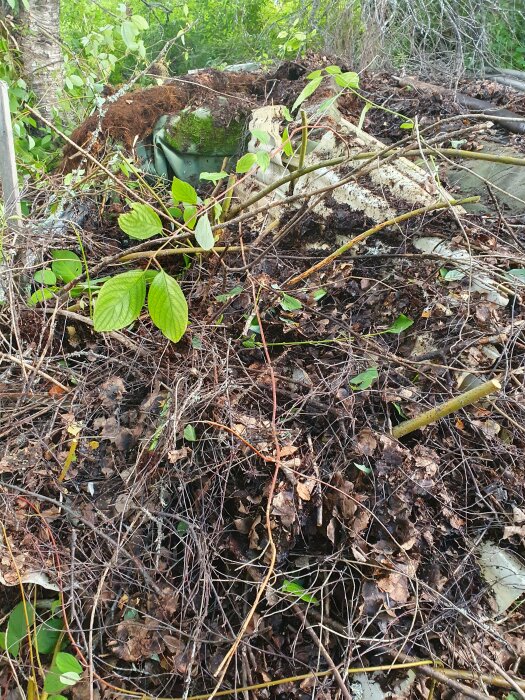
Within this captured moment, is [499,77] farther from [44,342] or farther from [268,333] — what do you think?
[44,342]

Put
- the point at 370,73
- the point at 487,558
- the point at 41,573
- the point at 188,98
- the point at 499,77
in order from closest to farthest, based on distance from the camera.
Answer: the point at 41,573, the point at 487,558, the point at 188,98, the point at 370,73, the point at 499,77

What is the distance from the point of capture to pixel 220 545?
1.69 metres

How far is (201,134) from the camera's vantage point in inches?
152

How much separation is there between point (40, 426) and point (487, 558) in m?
1.81

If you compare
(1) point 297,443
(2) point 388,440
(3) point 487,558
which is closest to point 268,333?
(1) point 297,443

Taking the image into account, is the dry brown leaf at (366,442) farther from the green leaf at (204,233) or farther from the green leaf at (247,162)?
the green leaf at (247,162)

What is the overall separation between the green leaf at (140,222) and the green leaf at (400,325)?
4.36 ft

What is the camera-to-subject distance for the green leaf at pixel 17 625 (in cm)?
155

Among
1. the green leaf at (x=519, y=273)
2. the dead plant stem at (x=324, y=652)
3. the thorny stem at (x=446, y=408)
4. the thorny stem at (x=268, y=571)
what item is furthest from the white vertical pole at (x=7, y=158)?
the green leaf at (x=519, y=273)

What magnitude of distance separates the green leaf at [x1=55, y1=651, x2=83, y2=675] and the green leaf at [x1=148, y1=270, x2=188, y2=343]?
1045 millimetres

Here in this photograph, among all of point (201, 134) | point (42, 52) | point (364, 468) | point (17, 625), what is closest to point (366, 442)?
point (364, 468)

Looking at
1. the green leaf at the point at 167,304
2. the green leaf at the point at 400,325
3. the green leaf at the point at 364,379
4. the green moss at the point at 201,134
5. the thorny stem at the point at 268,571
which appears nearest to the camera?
the green leaf at the point at 167,304

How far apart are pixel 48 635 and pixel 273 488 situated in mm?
881

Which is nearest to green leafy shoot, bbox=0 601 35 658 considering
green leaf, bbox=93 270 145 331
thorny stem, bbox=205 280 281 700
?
thorny stem, bbox=205 280 281 700
